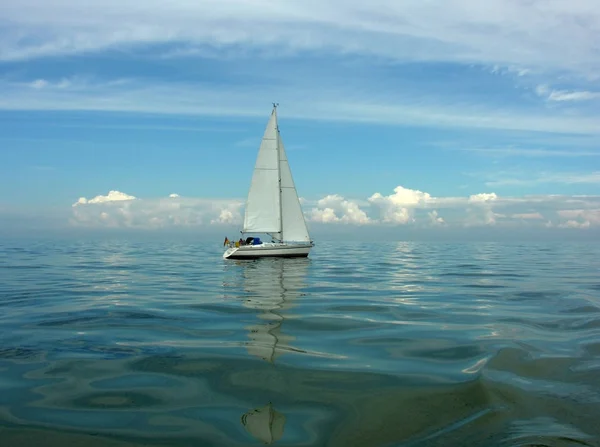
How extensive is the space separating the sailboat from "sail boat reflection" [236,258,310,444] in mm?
15698

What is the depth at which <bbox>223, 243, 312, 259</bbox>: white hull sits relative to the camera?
47.9m

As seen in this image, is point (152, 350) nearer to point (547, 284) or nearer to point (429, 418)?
point (429, 418)

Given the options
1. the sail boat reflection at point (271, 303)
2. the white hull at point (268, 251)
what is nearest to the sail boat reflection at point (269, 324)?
the sail boat reflection at point (271, 303)

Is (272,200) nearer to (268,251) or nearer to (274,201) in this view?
(274,201)

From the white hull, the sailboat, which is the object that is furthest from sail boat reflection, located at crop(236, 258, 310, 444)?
the sailboat

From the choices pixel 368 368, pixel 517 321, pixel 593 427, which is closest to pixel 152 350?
pixel 368 368

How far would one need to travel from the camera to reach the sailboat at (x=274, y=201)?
5084cm

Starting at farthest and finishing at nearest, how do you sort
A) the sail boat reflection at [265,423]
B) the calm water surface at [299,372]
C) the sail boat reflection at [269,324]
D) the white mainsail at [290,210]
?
the white mainsail at [290,210] < the sail boat reflection at [269,324] < the calm water surface at [299,372] < the sail boat reflection at [265,423]

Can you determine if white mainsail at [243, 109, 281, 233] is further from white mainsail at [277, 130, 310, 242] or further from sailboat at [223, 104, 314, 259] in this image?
white mainsail at [277, 130, 310, 242]

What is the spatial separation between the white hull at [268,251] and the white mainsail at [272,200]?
2.30 meters

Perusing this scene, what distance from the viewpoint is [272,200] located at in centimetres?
5122

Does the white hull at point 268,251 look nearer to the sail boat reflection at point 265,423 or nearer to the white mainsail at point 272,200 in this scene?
the white mainsail at point 272,200

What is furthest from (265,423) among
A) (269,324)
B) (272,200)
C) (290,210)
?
(290,210)

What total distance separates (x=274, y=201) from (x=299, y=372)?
42.0m
